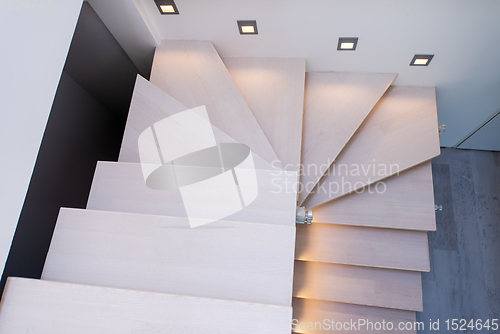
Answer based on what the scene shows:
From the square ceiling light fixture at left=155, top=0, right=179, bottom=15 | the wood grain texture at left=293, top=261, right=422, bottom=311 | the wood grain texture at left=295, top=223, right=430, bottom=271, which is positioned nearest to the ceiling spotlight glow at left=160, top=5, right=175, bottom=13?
the square ceiling light fixture at left=155, top=0, right=179, bottom=15

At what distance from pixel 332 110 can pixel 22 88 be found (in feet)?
7.67

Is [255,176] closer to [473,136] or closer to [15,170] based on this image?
[15,170]

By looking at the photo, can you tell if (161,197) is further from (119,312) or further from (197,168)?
(119,312)

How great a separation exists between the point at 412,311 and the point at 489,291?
1.45 m

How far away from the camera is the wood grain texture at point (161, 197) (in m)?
1.70

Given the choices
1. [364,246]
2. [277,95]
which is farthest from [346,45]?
[364,246]

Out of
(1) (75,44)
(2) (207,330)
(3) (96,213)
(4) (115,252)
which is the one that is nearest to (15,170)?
(3) (96,213)

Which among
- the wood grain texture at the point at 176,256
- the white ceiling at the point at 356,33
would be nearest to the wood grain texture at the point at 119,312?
the wood grain texture at the point at 176,256

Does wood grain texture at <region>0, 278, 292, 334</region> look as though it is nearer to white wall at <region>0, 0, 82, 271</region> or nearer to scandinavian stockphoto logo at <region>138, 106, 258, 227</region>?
white wall at <region>0, 0, 82, 271</region>

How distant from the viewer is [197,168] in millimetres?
1859

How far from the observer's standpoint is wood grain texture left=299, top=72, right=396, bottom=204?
2779 millimetres

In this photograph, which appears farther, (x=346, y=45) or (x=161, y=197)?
(x=346, y=45)

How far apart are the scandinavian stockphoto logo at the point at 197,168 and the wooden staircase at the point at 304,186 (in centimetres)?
5

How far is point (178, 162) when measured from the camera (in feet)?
7.03
